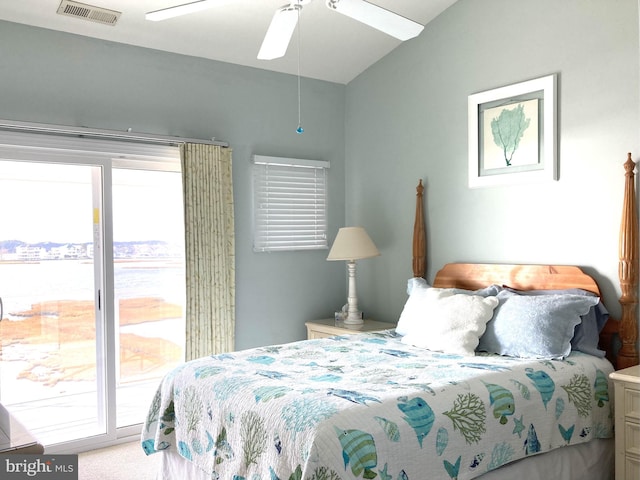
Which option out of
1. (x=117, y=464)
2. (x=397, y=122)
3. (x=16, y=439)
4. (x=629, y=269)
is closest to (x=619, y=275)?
(x=629, y=269)

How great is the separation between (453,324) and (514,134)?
1.31m

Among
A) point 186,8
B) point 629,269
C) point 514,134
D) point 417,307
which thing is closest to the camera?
point 186,8

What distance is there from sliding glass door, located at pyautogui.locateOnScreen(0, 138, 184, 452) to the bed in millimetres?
972

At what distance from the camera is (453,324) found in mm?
3199

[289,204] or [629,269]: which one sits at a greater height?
[289,204]

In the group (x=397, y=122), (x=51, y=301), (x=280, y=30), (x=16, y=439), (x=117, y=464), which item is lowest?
(x=117, y=464)

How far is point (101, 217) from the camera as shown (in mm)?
3773

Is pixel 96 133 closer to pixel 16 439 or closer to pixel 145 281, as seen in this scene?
pixel 145 281

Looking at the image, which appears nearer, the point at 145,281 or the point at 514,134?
the point at 514,134

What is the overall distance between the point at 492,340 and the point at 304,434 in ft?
4.71

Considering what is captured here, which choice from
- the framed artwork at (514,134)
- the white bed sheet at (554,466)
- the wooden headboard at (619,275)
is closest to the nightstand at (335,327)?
the wooden headboard at (619,275)

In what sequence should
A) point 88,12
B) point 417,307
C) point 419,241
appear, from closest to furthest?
point 88,12
point 417,307
point 419,241

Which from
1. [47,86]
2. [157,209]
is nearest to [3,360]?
[157,209]

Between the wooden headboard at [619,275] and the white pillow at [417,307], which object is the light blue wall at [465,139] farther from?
the white pillow at [417,307]
